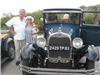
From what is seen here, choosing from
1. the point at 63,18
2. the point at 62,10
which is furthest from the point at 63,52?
the point at 62,10

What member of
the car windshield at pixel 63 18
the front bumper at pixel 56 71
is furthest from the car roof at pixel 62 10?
the front bumper at pixel 56 71

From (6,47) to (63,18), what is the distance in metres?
2.19

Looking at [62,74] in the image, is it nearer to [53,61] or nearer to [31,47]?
[53,61]

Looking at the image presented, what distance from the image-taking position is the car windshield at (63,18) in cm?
1098

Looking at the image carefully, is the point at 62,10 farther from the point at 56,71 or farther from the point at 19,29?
the point at 56,71

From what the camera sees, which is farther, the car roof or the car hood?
the car roof

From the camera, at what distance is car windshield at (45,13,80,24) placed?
1098cm

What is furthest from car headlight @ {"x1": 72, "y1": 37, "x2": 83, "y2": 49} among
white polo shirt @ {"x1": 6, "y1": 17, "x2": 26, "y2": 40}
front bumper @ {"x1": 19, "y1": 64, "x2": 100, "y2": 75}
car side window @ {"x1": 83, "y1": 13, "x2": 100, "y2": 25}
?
car side window @ {"x1": 83, "y1": 13, "x2": 100, "y2": 25}

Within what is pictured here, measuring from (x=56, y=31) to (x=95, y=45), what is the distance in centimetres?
117

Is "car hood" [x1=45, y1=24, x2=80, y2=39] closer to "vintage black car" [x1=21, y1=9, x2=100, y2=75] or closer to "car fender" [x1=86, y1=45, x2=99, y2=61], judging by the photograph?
"vintage black car" [x1=21, y1=9, x2=100, y2=75]

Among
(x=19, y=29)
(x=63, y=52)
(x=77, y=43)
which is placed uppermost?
(x=19, y=29)

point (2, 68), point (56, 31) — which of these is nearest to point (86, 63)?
point (56, 31)

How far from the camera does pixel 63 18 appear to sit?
11000 millimetres

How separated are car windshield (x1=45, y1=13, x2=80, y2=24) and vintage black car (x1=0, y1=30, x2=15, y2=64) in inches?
64.1
